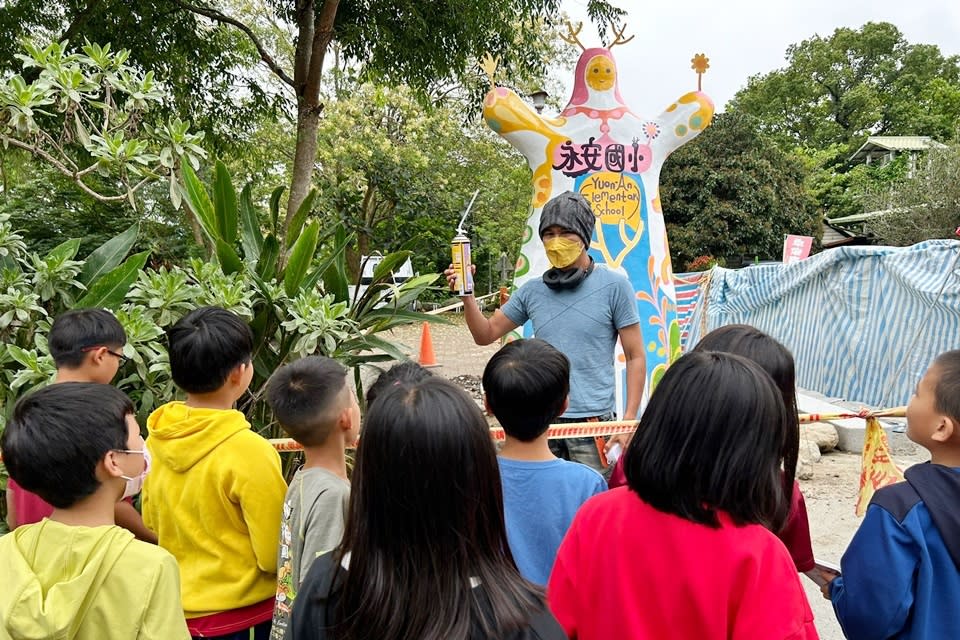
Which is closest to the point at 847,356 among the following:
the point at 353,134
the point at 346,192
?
the point at 346,192

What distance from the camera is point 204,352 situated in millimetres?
1986

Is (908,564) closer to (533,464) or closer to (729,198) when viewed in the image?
(533,464)

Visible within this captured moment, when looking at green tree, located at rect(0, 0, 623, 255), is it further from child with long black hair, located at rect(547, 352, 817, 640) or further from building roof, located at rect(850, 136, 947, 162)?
building roof, located at rect(850, 136, 947, 162)

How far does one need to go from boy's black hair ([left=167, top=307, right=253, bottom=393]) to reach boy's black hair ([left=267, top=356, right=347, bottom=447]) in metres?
0.25

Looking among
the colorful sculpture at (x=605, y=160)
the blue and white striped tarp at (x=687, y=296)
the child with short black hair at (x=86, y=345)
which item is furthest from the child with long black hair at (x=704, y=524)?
the blue and white striped tarp at (x=687, y=296)

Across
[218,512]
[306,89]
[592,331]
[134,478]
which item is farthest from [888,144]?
[134,478]

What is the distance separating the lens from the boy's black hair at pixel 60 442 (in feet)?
4.55

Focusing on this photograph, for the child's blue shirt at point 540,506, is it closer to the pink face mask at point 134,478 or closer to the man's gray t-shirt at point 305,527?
the man's gray t-shirt at point 305,527

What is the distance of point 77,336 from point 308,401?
0.94 metres

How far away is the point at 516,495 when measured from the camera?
1713mm

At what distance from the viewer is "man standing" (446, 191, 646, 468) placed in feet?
9.12

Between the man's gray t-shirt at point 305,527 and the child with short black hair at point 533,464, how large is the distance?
395mm

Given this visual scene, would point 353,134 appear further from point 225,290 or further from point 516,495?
point 516,495

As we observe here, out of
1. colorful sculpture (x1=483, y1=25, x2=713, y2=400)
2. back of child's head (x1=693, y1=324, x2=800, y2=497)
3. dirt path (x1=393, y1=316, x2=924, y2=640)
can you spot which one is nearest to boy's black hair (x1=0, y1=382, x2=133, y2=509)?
back of child's head (x1=693, y1=324, x2=800, y2=497)
